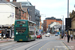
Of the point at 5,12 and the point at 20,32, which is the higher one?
the point at 5,12

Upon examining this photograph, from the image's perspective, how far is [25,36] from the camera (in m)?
33.1

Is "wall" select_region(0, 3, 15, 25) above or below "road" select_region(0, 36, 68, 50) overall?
above

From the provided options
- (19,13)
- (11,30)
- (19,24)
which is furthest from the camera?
(19,13)

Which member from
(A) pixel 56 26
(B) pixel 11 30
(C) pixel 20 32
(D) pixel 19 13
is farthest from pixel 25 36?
(A) pixel 56 26

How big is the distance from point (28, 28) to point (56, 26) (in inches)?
6172

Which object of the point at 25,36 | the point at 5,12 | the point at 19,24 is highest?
the point at 5,12

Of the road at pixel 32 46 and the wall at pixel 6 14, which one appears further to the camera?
the wall at pixel 6 14

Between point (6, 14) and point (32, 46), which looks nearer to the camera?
point (32, 46)

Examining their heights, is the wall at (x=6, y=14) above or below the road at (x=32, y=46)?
above

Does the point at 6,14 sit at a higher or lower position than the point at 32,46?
higher

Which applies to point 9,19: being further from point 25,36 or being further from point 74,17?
point 25,36

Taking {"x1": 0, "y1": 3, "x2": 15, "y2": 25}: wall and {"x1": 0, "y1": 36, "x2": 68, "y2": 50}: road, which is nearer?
{"x1": 0, "y1": 36, "x2": 68, "y2": 50}: road

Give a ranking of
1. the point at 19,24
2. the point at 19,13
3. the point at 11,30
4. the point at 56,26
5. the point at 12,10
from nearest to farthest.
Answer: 1. the point at 19,24
2. the point at 11,30
3. the point at 12,10
4. the point at 19,13
5. the point at 56,26

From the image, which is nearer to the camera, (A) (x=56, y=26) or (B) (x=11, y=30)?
(B) (x=11, y=30)
